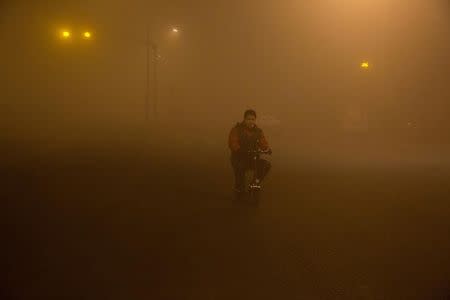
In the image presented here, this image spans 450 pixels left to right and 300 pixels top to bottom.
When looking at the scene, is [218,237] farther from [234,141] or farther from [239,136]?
[239,136]

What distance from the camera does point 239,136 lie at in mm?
10172

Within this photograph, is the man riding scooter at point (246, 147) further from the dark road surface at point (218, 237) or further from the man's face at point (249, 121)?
the dark road surface at point (218, 237)

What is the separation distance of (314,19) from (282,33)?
5.08 meters

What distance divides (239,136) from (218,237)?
2.87m

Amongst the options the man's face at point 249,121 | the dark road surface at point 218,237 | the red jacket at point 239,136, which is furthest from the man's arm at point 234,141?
the dark road surface at point 218,237

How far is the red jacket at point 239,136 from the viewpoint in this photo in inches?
396

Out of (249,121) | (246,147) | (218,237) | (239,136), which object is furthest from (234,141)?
(218,237)

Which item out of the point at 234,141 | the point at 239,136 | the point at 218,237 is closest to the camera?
the point at 218,237

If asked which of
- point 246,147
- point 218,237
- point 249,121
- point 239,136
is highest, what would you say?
point 249,121

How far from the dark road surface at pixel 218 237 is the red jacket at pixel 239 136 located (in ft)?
3.41

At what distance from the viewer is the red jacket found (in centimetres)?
1005

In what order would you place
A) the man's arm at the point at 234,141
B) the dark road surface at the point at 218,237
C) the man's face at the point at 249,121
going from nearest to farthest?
the dark road surface at the point at 218,237
the man's arm at the point at 234,141
the man's face at the point at 249,121

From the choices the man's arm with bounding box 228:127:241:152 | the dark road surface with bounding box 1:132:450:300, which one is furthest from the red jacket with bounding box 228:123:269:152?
the dark road surface with bounding box 1:132:450:300

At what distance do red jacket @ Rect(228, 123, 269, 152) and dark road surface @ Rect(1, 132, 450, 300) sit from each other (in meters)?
1.04
